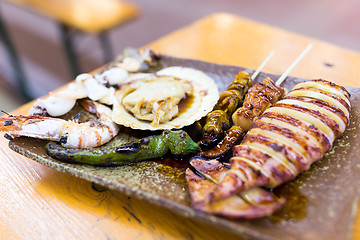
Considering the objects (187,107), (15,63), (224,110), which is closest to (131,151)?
(187,107)

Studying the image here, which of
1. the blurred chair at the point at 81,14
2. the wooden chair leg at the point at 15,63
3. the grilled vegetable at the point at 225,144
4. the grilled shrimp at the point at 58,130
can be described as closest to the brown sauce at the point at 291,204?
the grilled vegetable at the point at 225,144

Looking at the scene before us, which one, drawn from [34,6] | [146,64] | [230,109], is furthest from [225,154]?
[34,6]

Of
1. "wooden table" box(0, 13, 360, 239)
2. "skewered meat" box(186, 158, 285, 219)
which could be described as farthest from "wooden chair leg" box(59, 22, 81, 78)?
"skewered meat" box(186, 158, 285, 219)

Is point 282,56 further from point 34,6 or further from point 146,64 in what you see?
point 34,6

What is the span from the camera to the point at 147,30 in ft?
28.0

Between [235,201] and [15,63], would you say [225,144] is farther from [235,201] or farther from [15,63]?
[15,63]

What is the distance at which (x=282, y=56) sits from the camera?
4.09 m

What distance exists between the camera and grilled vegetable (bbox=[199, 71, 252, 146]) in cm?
257

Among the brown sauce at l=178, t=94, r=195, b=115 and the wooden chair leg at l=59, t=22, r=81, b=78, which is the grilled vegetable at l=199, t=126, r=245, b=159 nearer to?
the brown sauce at l=178, t=94, r=195, b=115

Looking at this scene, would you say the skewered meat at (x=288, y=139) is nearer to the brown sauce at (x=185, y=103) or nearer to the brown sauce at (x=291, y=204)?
the brown sauce at (x=291, y=204)

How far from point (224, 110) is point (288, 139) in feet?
2.78

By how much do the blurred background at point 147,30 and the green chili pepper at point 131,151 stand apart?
545cm

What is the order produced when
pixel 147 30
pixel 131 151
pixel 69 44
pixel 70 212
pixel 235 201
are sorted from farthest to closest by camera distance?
pixel 147 30
pixel 69 44
pixel 131 151
pixel 70 212
pixel 235 201

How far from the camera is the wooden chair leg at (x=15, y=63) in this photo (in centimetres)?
716
